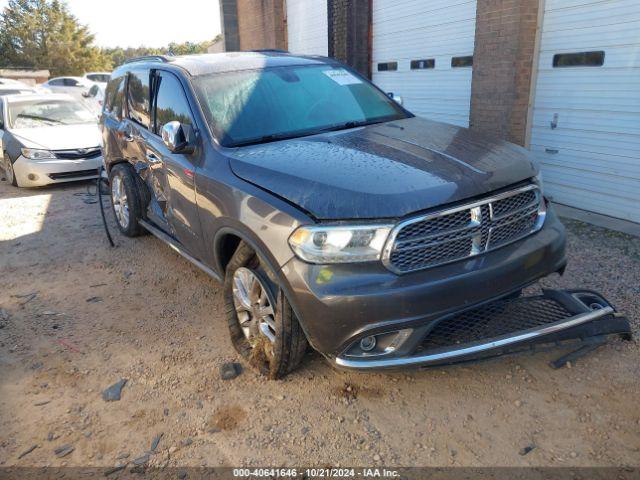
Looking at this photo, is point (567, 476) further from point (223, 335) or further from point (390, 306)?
point (223, 335)

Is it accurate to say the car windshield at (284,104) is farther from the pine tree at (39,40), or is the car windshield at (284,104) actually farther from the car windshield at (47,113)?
the pine tree at (39,40)

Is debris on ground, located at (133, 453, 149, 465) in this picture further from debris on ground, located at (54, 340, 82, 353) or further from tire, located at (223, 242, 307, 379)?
debris on ground, located at (54, 340, 82, 353)

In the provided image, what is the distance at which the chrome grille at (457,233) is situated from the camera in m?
2.56

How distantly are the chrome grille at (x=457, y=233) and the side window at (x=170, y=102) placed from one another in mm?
1954

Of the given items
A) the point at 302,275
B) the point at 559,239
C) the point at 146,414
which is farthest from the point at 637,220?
the point at 146,414

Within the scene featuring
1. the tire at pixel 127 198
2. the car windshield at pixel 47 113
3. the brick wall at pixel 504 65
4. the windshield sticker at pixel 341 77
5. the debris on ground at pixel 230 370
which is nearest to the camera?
the debris on ground at pixel 230 370

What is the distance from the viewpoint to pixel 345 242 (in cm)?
256

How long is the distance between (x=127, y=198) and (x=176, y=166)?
1807mm

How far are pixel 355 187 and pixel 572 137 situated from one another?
16.0ft

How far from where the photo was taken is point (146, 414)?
301 cm

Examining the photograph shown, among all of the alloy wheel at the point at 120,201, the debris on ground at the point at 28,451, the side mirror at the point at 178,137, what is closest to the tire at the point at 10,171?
the alloy wheel at the point at 120,201

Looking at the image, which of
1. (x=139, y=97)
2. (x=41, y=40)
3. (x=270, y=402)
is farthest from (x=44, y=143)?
(x=41, y=40)

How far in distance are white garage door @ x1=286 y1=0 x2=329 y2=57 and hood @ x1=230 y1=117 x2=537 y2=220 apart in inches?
391

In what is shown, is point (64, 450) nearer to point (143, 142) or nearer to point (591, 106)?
point (143, 142)
